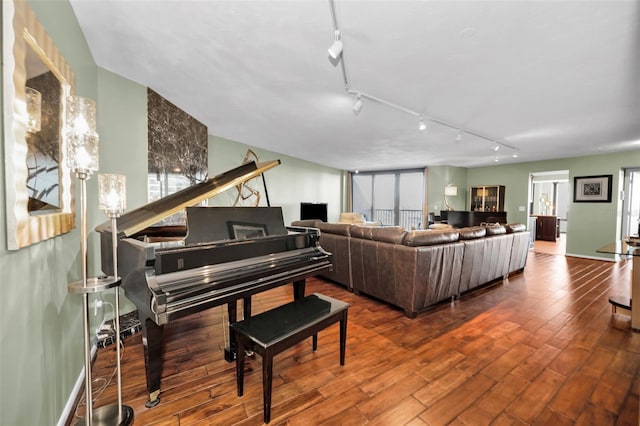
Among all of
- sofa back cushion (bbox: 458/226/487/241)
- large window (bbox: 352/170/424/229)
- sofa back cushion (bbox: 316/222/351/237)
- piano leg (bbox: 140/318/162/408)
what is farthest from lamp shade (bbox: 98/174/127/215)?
large window (bbox: 352/170/424/229)

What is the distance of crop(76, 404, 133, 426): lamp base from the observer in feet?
4.61

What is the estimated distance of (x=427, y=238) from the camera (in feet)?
9.36

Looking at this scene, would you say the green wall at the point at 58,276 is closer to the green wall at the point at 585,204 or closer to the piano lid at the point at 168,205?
the piano lid at the point at 168,205

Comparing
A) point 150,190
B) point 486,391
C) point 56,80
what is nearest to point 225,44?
point 56,80

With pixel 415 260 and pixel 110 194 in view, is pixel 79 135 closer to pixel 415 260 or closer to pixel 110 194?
pixel 110 194

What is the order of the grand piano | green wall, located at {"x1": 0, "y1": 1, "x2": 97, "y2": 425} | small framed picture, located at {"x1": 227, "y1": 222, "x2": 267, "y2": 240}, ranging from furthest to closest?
small framed picture, located at {"x1": 227, "y1": 222, "x2": 267, "y2": 240} → the grand piano → green wall, located at {"x1": 0, "y1": 1, "x2": 97, "y2": 425}

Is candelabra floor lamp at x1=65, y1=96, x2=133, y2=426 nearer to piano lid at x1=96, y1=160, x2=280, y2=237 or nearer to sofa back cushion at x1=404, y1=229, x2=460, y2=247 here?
piano lid at x1=96, y1=160, x2=280, y2=237

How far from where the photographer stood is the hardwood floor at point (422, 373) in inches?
61.2

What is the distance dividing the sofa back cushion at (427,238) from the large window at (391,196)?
5131 millimetres

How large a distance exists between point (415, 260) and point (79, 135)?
274 cm

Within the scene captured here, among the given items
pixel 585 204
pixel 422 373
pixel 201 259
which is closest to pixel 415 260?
pixel 422 373

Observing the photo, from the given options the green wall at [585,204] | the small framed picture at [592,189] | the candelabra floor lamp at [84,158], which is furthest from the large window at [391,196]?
the candelabra floor lamp at [84,158]

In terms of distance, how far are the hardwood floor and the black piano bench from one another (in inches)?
9.5

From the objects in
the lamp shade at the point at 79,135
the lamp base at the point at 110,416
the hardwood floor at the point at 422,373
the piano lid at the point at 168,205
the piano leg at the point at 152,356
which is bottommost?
the hardwood floor at the point at 422,373
